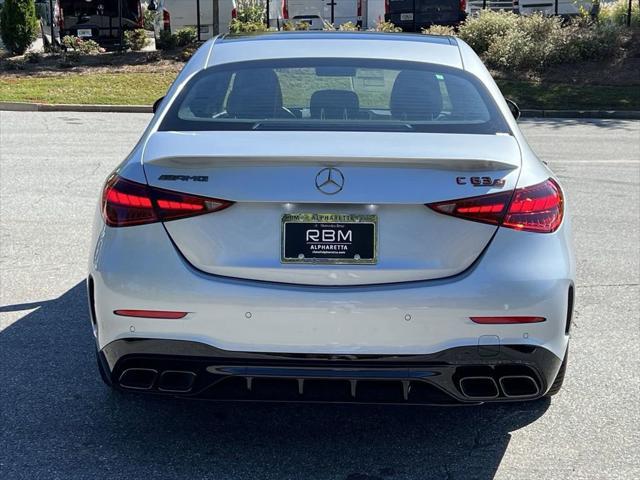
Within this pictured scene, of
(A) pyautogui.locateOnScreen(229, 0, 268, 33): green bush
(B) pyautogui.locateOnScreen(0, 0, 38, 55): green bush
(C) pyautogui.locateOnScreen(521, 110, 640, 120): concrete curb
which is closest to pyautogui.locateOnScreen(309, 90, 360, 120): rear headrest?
(C) pyautogui.locateOnScreen(521, 110, 640, 120): concrete curb

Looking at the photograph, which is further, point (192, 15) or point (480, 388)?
point (192, 15)

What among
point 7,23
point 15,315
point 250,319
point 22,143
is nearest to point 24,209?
point 15,315

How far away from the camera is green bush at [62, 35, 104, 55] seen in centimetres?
2325

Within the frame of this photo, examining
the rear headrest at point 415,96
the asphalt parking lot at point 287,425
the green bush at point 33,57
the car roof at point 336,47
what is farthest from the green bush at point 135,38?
→ the rear headrest at point 415,96

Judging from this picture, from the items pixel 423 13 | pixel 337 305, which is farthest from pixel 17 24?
pixel 337 305

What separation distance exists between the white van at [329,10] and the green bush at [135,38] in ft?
12.9

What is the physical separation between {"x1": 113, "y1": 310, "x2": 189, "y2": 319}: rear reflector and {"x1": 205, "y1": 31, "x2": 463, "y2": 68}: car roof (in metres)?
1.50

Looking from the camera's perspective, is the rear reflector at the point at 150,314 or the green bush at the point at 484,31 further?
the green bush at the point at 484,31

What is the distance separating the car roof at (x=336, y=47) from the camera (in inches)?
183

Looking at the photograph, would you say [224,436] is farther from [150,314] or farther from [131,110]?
[131,110]

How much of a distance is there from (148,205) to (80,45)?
68.5 ft

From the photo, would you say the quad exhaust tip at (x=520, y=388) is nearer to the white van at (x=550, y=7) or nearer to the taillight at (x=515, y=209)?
the taillight at (x=515, y=209)

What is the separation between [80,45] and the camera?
2328 centimetres

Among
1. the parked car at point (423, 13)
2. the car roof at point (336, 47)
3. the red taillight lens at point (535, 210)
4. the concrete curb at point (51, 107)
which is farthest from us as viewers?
the parked car at point (423, 13)
